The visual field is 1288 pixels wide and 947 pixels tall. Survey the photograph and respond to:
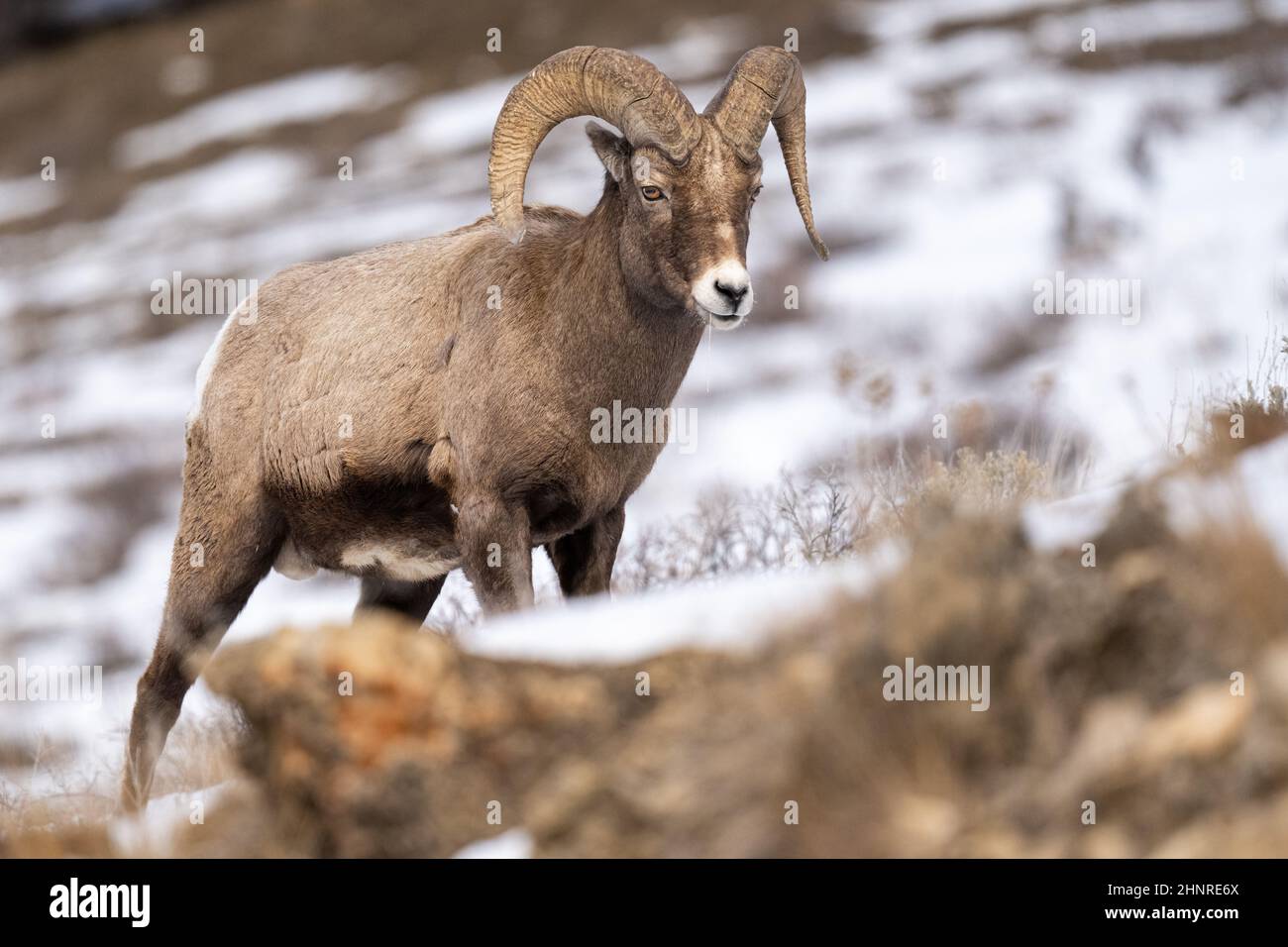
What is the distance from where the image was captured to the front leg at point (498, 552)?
6.06 metres

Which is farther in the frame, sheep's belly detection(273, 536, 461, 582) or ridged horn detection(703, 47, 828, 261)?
sheep's belly detection(273, 536, 461, 582)

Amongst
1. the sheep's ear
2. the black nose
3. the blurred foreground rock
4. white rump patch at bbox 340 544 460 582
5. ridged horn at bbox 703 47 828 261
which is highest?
ridged horn at bbox 703 47 828 261

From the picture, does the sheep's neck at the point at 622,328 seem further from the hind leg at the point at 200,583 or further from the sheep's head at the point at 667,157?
the hind leg at the point at 200,583

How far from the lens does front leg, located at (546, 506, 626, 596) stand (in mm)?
6559

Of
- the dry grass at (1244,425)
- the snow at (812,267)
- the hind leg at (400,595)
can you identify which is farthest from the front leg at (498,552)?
the dry grass at (1244,425)

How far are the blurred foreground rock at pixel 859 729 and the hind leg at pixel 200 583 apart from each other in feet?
9.56

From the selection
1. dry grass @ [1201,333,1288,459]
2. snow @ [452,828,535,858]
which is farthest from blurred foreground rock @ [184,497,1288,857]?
dry grass @ [1201,333,1288,459]

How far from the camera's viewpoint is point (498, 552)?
6066mm

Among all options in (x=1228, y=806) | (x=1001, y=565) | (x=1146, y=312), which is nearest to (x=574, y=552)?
(x=1001, y=565)

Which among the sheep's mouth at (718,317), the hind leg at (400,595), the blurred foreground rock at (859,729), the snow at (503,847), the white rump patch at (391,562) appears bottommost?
the snow at (503,847)

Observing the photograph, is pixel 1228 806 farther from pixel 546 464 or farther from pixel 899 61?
pixel 899 61

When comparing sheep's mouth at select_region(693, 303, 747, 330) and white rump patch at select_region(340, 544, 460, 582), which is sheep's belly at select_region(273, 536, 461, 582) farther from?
sheep's mouth at select_region(693, 303, 747, 330)

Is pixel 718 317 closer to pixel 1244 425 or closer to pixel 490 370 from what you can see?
pixel 490 370

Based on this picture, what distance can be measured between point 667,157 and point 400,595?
102 inches
